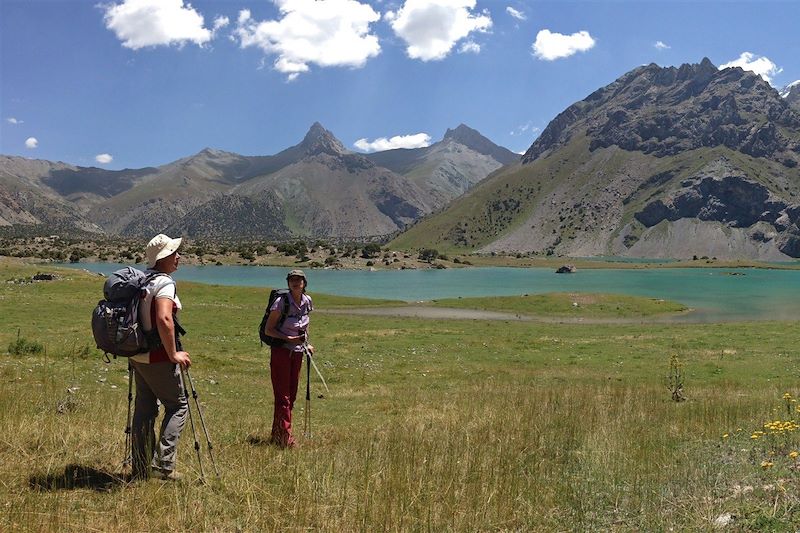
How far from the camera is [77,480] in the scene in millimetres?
6969

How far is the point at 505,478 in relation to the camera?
23.7 ft

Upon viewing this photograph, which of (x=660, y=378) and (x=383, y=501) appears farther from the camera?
(x=660, y=378)

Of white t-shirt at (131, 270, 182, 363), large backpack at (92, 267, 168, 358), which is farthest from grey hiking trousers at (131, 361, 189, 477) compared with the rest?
large backpack at (92, 267, 168, 358)

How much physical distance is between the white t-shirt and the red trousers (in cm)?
313

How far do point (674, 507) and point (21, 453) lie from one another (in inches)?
344

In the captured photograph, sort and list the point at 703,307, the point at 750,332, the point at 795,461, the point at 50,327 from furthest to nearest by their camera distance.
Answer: the point at 703,307, the point at 750,332, the point at 50,327, the point at 795,461

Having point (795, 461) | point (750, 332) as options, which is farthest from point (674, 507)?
point (750, 332)

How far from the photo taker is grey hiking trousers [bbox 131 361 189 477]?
6934 mm

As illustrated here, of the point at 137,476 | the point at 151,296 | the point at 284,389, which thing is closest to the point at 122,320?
the point at 151,296

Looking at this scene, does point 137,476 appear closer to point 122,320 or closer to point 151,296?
point 122,320

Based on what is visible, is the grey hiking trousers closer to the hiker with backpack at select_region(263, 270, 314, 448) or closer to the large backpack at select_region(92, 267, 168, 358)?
the large backpack at select_region(92, 267, 168, 358)

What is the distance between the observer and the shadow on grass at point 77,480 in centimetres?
665

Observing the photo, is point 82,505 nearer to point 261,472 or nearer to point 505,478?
point 261,472

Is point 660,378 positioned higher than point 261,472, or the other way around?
point 261,472
